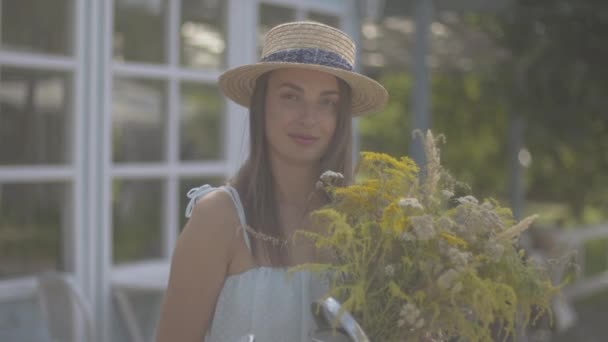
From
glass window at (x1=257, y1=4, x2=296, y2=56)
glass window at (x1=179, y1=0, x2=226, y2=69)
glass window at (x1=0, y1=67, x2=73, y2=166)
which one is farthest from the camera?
glass window at (x1=257, y1=4, x2=296, y2=56)

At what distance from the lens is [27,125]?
12.6 ft

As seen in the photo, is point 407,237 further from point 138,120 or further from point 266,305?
point 138,120

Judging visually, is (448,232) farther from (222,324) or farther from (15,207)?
(15,207)

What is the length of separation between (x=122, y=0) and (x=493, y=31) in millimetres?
3922

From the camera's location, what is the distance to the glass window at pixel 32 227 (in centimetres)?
379

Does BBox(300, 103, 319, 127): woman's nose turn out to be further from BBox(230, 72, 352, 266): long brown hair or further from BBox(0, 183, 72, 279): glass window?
BBox(0, 183, 72, 279): glass window

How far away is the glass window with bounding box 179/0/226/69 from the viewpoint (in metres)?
4.53

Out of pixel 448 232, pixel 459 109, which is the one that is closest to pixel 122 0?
pixel 448 232

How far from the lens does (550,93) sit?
5984 mm

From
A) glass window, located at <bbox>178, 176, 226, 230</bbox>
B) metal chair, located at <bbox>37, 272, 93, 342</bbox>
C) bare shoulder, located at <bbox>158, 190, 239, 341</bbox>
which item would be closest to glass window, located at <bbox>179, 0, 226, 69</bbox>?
glass window, located at <bbox>178, 176, 226, 230</bbox>

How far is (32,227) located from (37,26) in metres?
0.88

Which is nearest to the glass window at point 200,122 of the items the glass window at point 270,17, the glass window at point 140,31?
the glass window at point 140,31

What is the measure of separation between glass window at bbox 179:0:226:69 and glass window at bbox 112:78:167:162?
0.24 metres

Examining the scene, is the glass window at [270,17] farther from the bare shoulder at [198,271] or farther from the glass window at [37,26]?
the bare shoulder at [198,271]
